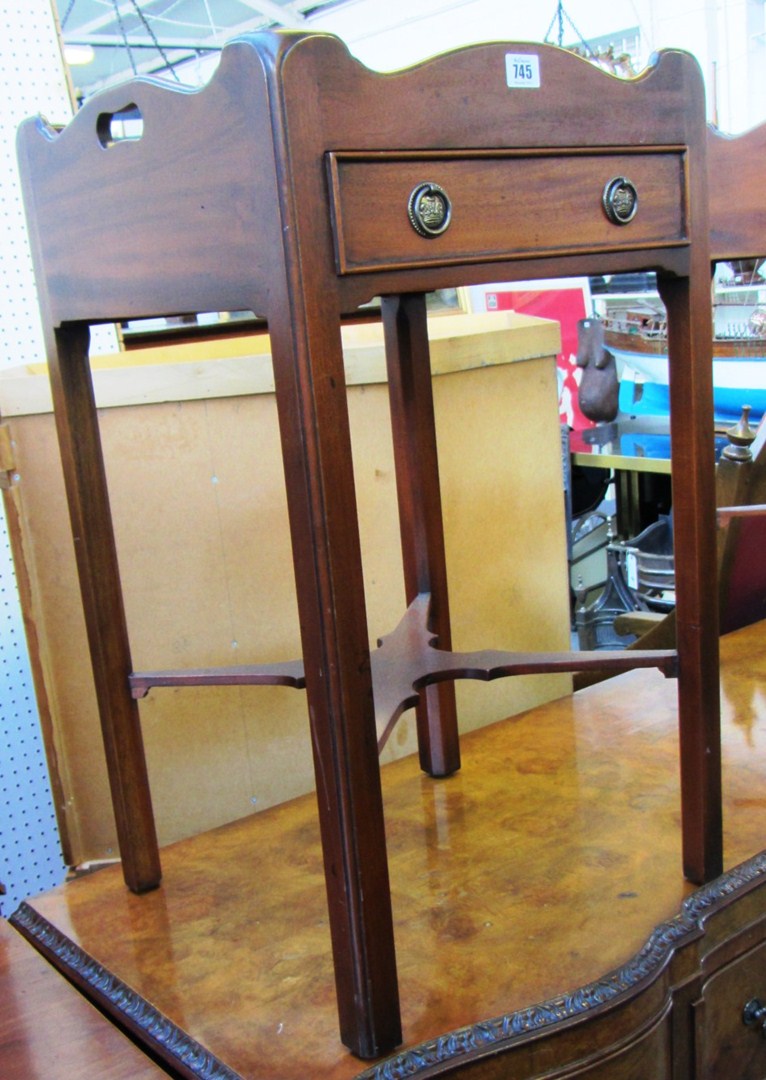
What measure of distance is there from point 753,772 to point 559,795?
24 cm

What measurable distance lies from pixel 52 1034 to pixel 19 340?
2.80 ft

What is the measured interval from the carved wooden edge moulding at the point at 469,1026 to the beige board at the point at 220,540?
0.31 meters

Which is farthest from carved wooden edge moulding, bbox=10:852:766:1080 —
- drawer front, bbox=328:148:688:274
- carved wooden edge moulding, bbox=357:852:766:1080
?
drawer front, bbox=328:148:688:274

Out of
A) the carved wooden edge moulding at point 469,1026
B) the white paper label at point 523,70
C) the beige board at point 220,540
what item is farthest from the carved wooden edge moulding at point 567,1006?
the white paper label at point 523,70

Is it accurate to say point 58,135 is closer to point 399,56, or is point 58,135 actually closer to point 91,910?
point 91,910

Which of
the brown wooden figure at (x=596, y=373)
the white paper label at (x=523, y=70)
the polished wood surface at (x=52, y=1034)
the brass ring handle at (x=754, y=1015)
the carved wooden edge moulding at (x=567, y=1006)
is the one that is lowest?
the brass ring handle at (x=754, y=1015)

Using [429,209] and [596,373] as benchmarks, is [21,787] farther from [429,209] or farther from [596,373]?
[596,373]

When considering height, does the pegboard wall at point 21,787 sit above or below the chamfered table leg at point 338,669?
below

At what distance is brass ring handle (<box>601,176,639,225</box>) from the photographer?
0.87 meters

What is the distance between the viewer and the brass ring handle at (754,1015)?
108 centimetres

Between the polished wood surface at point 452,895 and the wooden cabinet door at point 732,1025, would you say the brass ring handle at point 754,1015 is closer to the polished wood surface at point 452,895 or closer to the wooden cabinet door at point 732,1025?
the wooden cabinet door at point 732,1025

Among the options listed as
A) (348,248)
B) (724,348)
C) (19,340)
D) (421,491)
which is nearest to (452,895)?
(421,491)

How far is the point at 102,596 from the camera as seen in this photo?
105 cm

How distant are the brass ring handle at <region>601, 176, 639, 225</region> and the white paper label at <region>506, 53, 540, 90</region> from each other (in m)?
0.11
